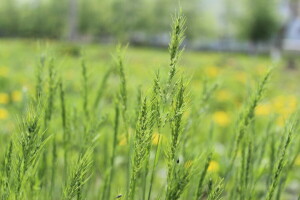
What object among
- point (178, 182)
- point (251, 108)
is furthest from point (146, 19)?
point (178, 182)

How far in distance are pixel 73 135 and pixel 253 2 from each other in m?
33.1

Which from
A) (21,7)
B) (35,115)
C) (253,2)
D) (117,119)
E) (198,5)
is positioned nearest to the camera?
(35,115)

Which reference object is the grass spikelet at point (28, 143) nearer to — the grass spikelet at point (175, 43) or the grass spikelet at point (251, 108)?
the grass spikelet at point (175, 43)

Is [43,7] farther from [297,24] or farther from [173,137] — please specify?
[173,137]


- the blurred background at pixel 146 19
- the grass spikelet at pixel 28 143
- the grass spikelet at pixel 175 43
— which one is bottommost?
the blurred background at pixel 146 19

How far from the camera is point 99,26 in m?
40.3

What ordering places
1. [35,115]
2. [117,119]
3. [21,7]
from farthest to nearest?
[21,7] → [117,119] → [35,115]

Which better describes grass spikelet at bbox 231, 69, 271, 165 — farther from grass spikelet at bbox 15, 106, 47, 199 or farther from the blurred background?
the blurred background

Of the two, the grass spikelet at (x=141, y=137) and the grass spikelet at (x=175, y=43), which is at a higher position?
the grass spikelet at (x=175, y=43)

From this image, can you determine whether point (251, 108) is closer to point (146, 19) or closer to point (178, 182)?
point (178, 182)

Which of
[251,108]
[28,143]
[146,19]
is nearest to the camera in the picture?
[28,143]

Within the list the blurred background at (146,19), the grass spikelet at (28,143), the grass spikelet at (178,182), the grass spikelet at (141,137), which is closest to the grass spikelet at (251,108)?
the grass spikelet at (178,182)

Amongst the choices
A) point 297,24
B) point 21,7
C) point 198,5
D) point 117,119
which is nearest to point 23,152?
point 117,119

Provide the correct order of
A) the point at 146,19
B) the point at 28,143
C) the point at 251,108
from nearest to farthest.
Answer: the point at 28,143 < the point at 251,108 < the point at 146,19
